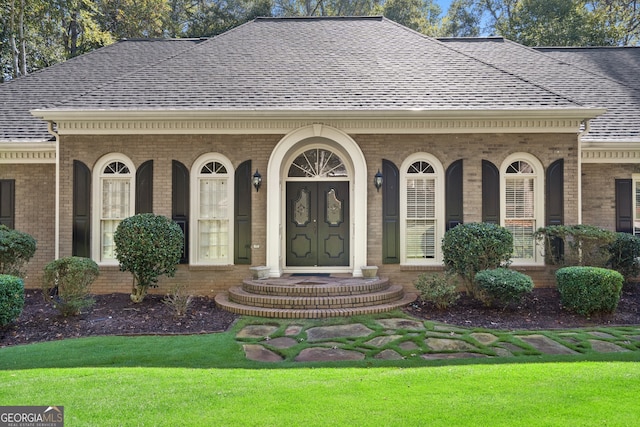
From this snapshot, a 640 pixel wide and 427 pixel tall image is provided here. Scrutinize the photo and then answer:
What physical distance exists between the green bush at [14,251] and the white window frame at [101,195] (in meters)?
1.23

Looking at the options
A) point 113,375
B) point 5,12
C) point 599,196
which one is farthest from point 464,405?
point 5,12

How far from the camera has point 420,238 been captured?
9664 mm

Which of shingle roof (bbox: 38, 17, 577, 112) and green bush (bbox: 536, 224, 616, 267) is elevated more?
shingle roof (bbox: 38, 17, 577, 112)

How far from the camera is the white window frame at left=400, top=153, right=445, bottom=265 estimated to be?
9.55 metres

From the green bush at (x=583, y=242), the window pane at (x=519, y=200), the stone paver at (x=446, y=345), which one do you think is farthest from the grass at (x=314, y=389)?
the window pane at (x=519, y=200)

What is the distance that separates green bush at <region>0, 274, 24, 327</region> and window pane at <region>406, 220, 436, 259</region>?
24.7 feet

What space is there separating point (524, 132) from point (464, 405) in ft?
24.3

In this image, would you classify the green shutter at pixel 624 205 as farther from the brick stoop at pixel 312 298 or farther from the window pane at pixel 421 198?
the brick stoop at pixel 312 298

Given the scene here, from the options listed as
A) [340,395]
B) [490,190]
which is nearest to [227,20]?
[490,190]

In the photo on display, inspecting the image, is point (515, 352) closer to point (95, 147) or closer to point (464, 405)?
point (464, 405)

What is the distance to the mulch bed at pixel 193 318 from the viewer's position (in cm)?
698

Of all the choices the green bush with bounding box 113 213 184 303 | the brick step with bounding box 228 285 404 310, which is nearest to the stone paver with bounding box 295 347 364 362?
the brick step with bounding box 228 285 404 310

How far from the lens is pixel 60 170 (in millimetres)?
9531

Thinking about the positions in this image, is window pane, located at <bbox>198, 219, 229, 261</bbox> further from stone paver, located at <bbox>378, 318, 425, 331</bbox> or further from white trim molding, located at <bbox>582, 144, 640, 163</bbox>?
white trim molding, located at <bbox>582, 144, 640, 163</bbox>
